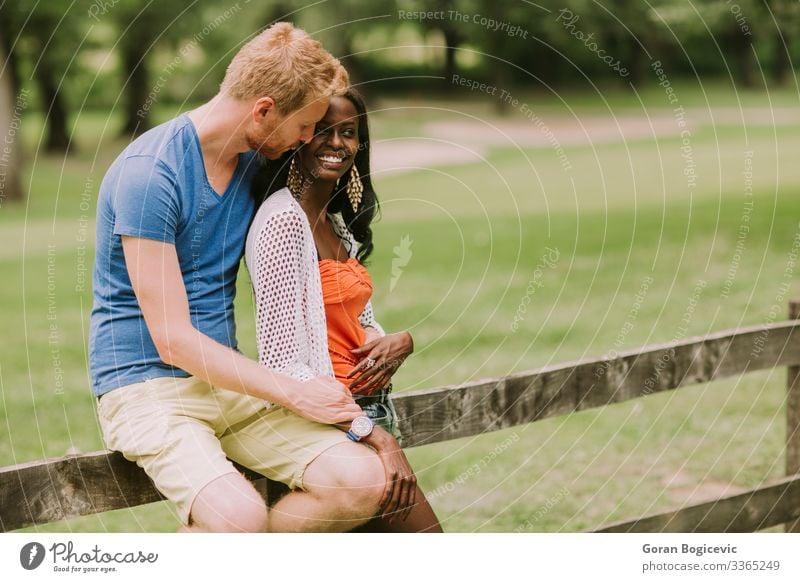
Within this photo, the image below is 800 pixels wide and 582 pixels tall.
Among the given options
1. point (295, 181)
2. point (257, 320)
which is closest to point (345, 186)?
point (295, 181)

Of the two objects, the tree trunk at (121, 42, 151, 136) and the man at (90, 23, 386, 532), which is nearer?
the man at (90, 23, 386, 532)

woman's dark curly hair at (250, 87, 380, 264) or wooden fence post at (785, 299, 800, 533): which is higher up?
woman's dark curly hair at (250, 87, 380, 264)

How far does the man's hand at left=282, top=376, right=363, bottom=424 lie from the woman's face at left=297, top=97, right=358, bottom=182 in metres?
0.64

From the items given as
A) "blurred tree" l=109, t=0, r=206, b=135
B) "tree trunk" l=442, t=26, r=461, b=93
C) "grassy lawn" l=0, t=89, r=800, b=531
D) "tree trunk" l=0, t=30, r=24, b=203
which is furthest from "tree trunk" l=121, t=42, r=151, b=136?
"tree trunk" l=0, t=30, r=24, b=203

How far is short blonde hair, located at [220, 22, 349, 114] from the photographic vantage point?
2.90 m

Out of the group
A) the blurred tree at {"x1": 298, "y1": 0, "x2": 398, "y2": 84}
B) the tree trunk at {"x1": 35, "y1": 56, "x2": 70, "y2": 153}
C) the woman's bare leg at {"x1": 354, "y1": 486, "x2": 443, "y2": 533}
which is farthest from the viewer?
the tree trunk at {"x1": 35, "y1": 56, "x2": 70, "y2": 153}

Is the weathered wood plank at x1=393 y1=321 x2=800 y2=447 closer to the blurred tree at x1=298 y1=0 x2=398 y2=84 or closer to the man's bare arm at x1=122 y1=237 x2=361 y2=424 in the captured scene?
the man's bare arm at x1=122 y1=237 x2=361 y2=424

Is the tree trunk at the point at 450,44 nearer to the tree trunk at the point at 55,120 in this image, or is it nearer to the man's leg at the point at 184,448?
the tree trunk at the point at 55,120

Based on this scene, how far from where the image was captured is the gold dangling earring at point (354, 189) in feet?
11.0

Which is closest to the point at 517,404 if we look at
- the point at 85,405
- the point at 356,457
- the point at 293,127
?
the point at 356,457

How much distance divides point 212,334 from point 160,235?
0.36 meters

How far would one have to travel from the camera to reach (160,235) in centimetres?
279

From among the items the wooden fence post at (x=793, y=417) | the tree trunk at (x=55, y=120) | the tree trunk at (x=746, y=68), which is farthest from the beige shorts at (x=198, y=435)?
the tree trunk at (x=746, y=68)

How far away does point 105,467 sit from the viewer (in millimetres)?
2844
